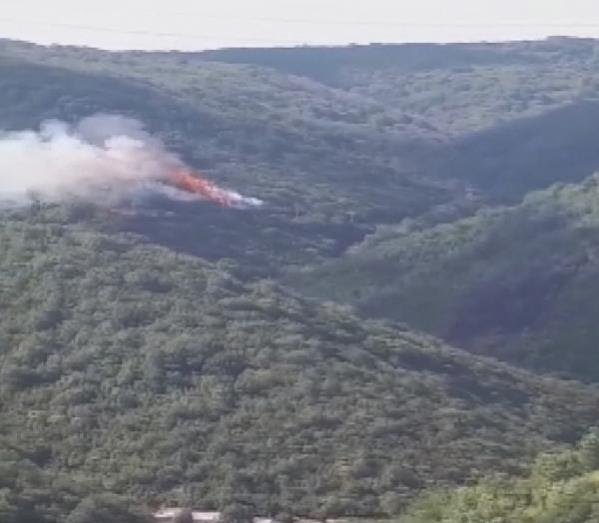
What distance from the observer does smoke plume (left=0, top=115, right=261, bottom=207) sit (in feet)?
375

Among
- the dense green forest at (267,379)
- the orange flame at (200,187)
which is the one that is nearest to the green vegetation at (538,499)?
the dense green forest at (267,379)

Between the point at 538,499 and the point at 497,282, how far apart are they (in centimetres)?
9326

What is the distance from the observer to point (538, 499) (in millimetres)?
51781

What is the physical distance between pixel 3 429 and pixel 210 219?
66729 mm

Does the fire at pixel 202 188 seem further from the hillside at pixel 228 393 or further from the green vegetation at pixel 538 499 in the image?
the green vegetation at pixel 538 499

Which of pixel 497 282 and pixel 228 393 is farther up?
pixel 228 393

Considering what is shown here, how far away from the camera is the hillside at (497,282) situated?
436ft

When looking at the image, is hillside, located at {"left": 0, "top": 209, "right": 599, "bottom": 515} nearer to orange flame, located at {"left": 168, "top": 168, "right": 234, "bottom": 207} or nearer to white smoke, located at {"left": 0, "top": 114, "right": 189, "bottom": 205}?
white smoke, located at {"left": 0, "top": 114, "right": 189, "bottom": 205}

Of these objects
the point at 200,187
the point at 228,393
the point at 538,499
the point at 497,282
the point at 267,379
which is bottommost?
the point at 497,282

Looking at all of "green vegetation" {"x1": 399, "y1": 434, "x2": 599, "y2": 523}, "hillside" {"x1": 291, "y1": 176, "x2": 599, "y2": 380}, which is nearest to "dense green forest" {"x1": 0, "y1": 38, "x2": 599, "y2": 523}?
"green vegetation" {"x1": 399, "y1": 434, "x2": 599, "y2": 523}

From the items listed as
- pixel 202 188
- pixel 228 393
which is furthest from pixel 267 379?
pixel 202 188

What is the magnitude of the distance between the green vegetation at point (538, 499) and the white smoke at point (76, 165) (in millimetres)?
57859

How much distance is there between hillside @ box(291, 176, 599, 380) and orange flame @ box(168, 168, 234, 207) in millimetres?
10411

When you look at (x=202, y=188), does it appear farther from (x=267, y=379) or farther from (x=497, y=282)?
(x=267, y=379)
